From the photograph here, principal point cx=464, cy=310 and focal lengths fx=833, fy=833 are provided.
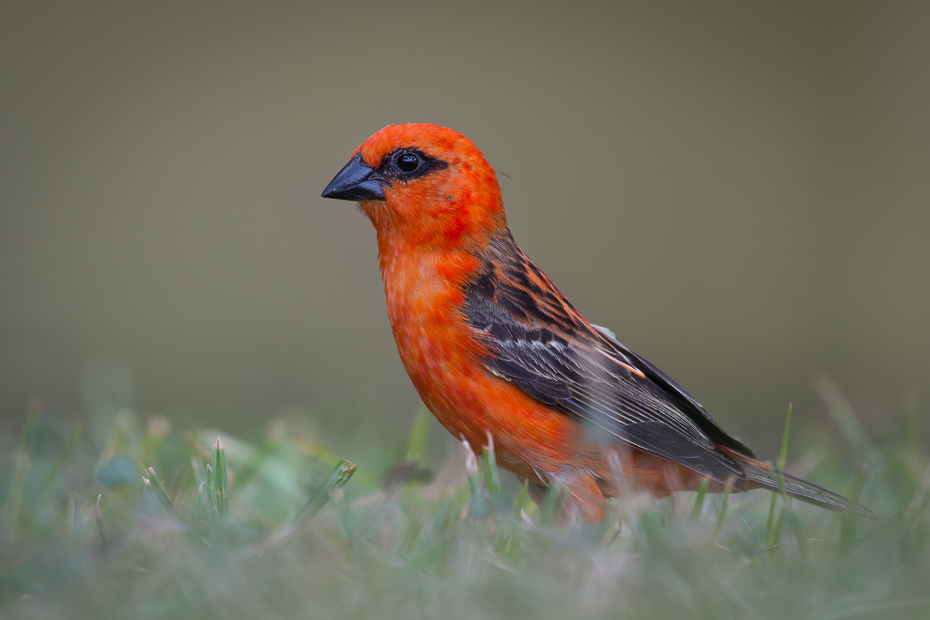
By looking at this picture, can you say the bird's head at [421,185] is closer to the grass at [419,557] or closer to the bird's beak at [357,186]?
the bird's beak at [357,186]

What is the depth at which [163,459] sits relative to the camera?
424cm

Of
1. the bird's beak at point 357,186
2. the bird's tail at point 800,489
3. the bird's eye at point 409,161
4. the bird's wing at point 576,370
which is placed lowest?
the bird's tail at point 800,489

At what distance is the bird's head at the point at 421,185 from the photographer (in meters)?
3.64

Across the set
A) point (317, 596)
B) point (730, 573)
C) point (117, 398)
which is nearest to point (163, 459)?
point (117, 398)

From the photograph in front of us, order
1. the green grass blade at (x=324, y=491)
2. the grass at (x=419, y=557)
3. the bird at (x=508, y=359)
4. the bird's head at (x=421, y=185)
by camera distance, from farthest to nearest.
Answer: the bird's head at (x=421, y=185) → the bird at (x=508, y=359) → the green grass blade at (x=324, y=491) → the grass at (x=419, y=557)

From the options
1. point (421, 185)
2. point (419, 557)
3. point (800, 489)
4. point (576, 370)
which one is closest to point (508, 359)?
point (576, 370)

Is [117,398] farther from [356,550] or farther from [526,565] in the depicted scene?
[526,565]

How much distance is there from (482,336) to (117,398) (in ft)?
8.90

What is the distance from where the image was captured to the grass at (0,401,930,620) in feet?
7.16

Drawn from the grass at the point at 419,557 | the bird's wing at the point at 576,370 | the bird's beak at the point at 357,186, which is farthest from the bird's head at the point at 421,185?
the grass at the point at 419,557

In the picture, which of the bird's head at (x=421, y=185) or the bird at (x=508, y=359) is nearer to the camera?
the bird at (x=508, y=359)

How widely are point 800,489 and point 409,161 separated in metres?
2.14

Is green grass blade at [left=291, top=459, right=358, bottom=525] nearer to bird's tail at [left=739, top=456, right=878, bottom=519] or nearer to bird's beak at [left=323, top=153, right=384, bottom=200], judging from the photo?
bird's beak at [left=323, top=153, right=384, bottom=200]

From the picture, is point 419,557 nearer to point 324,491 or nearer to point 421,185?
point 324,491
